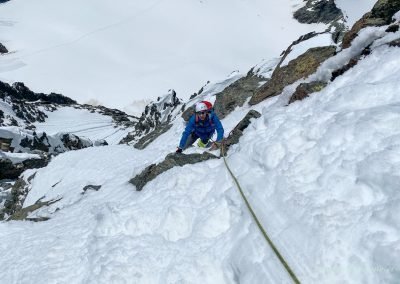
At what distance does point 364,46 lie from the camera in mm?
10664

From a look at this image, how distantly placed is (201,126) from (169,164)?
8.80 feet

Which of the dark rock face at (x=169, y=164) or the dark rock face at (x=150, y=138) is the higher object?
the dark rock face at (x=169, y=164)

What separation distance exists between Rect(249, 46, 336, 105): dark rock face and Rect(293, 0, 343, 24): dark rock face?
122 m

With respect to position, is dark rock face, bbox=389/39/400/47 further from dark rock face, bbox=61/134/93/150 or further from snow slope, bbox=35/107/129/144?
snow slope, bbox=35/107/129/144

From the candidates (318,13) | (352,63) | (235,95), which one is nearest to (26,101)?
(318,13)

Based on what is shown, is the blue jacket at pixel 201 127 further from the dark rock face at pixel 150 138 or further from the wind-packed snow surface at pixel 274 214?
the dark rock face at pixel 150 138

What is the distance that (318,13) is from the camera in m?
139

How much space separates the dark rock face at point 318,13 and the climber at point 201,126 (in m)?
130

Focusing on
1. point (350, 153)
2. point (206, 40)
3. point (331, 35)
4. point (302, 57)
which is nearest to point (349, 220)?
point (350, 153)

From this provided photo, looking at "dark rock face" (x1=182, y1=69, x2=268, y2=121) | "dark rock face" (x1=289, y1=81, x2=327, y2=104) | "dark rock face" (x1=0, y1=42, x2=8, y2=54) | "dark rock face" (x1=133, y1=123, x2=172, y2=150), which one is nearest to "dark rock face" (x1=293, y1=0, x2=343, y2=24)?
"dark rock face" (x1=0, y1=42, x2=8, y2=54)

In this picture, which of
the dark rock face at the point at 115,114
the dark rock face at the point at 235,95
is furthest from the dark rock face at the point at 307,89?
the dark rock face at the point at 115,114

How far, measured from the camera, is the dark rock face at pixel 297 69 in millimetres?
18188

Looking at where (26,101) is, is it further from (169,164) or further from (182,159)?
(182,159)

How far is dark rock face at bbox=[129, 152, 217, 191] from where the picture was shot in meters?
10.5
